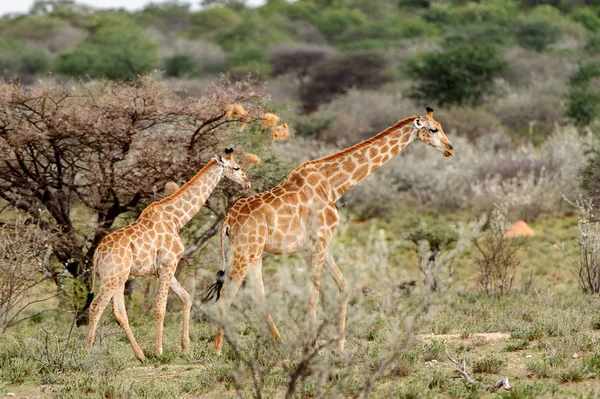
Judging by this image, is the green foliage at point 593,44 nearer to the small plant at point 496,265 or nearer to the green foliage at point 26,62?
the green foliage at point 26,62

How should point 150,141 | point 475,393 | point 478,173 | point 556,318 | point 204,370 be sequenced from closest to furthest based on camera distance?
point 475,393
point 204,370
point 556,318
point 150,141
point 478,173

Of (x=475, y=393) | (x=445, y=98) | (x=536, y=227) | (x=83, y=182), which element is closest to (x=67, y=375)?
(x=475, y=393)

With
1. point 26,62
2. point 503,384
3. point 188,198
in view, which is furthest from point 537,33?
point 503,384

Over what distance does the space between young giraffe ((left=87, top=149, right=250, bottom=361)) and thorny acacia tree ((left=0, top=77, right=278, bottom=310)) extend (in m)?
1.36

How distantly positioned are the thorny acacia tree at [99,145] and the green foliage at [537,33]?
37086mm

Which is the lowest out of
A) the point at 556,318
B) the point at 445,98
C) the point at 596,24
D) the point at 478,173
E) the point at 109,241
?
the point at 596,24

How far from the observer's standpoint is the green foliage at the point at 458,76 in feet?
101

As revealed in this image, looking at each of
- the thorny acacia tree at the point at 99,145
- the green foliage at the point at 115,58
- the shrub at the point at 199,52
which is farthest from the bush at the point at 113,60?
the thorny acacia tree at the point at 99,145

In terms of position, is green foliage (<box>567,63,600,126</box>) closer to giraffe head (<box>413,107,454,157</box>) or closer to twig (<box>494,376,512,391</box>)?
giraffe head (<box>413,107,454,157</box>)

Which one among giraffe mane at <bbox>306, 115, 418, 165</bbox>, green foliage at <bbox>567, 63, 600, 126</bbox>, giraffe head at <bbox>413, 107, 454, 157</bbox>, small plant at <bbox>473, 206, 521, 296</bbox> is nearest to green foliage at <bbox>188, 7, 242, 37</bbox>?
green foliage at <bbox>567, 63, 600, 126</bbox>

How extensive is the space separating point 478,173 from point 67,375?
1418cm

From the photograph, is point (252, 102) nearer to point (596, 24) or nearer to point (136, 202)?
point (136, 202)

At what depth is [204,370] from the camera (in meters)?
7.52

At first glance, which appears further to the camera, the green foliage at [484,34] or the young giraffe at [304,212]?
the green foliage at [484,34]
